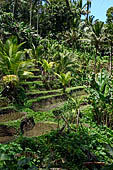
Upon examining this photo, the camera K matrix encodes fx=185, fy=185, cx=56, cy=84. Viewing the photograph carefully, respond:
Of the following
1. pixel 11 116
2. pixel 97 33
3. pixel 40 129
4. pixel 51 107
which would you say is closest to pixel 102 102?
pixel 40 129

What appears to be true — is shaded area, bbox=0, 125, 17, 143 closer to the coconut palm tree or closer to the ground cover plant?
the ground cover plant

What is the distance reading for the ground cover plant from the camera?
353cm

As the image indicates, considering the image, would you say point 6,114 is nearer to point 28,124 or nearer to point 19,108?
point 19,108

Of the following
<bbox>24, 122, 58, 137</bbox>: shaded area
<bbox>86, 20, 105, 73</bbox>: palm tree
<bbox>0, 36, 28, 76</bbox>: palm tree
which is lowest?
<bbox>24, 122, 58, 137</bbox>: shaded area

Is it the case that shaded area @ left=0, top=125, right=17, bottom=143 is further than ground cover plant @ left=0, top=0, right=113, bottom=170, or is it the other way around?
shaded area @ left=0, top=125, right=17, bottom=143

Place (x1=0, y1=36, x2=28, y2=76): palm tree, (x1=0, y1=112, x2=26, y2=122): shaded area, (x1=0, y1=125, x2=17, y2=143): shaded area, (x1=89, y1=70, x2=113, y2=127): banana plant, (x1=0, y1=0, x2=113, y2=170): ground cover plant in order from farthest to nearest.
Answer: (x1=0, y1=36, x2=28, y2=76): palm tree < (x1=0, y1=112, x2=26, y2=122): shaded area < (x1=89, y1=70, x2=113, y2=127): banana plant < (x1=0, y1=125, x2=17, y2=143): shaded area < (x1=0, y1=0, x2=113, y2=170): ground cover plant

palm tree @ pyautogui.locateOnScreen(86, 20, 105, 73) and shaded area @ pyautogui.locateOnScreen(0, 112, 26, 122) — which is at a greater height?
palm tree @ pyautogui.locateOnScreen(86, 20, 105, 73)

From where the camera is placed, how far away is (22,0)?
1953cm

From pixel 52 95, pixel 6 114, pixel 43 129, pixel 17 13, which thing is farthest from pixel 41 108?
pixel 17 13

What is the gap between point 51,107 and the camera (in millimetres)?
9531

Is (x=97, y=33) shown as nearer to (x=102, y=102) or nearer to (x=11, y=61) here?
(x=11, y=61)

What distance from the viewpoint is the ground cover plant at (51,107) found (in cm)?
353

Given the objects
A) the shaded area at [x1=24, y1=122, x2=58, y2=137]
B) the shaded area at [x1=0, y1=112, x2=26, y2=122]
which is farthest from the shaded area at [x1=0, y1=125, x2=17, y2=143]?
the shaded area at [x1=0, y1=112, x2=26, y2=122]

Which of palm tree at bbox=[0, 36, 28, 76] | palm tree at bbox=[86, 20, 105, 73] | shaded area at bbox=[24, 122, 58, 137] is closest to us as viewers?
shaded area at bbox=[24, 122, 58, 137]
